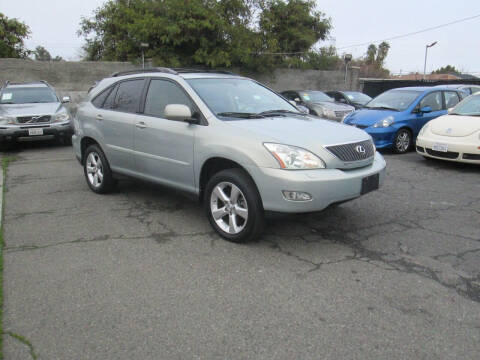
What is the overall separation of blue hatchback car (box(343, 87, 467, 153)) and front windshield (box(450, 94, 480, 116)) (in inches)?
49.1

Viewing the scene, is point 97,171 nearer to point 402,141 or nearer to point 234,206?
point 234,206

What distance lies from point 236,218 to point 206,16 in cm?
1731

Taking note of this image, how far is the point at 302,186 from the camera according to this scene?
380 cm

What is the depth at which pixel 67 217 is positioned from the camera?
17.1 ft

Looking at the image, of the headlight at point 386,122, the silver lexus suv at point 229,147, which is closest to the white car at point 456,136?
the headlight at point 386,122

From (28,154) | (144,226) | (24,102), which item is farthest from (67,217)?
(24,102)

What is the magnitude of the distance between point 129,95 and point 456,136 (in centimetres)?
581

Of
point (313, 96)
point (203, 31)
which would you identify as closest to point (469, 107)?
point (313, 96)

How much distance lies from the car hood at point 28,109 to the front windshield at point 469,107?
908cm

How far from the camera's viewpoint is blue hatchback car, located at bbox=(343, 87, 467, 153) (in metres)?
9.62

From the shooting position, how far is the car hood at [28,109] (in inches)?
396

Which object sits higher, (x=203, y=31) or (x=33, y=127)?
(x=203, y=31)

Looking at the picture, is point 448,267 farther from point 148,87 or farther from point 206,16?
point 206,16

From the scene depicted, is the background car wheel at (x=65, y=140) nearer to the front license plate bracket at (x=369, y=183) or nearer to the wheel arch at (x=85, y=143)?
the wheel arch at (x=85, y=143)
